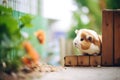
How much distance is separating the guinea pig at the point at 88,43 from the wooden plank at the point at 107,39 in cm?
10

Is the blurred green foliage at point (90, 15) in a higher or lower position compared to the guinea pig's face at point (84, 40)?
higher

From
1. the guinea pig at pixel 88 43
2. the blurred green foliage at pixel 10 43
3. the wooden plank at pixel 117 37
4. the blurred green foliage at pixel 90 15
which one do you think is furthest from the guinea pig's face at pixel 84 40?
the blurred green foliage at pixel 90 15

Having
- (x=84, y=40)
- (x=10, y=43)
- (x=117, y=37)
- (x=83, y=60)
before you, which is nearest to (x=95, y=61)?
(x=83, y=60)

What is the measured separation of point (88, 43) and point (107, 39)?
25 centimetres

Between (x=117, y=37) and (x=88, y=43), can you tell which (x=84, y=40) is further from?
(x=117, y=37)

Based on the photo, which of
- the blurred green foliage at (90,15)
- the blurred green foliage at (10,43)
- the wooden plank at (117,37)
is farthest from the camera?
the blurred green foliage at (90,15)

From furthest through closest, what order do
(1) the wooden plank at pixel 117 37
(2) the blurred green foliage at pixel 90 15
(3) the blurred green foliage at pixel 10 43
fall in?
(2) the blurred green foliage at pixel 90 15 → (1) the wooden plank at pixel 117 37 → (3) the blurred green foliage at pixel 10 43

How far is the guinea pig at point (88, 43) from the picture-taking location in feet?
15.6

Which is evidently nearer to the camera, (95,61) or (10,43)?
(10,43)

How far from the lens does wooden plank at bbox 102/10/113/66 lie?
4742 millimetres

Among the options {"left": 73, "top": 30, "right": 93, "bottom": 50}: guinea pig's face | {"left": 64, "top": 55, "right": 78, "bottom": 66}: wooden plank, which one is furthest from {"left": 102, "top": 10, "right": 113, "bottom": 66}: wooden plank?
{"left": 64, "top": 55, "right": 78, "bottom": 66}: wooden plank

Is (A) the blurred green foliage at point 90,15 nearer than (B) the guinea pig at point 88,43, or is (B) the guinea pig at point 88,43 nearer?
(B) the guinea pig at point 88,43

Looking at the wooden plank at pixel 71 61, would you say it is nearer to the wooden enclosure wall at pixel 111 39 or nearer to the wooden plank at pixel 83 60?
the wooden plank at pixel 83 60

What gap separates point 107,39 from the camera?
4754 mm
